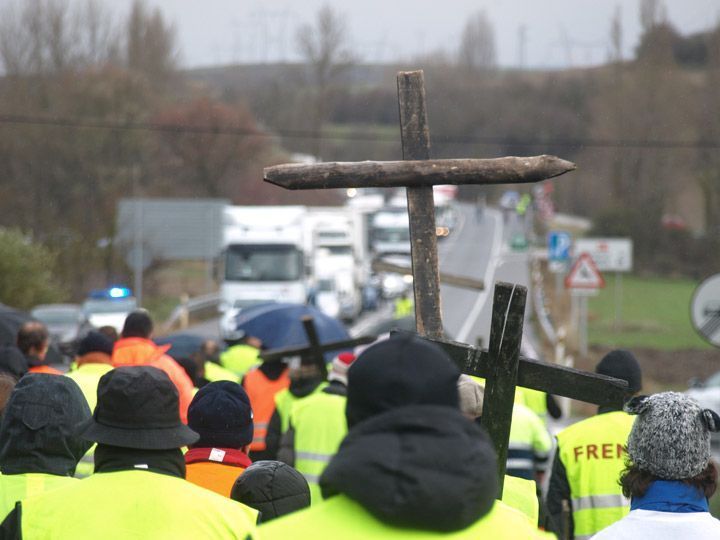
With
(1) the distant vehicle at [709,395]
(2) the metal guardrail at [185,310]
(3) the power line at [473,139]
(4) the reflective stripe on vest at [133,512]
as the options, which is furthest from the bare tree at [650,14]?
(4) the reflective stripe on vest at [133,512]

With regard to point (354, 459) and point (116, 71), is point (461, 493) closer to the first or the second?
point (354, 459)

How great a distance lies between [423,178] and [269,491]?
4.95ft

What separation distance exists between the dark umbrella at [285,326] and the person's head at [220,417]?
7.50 metres

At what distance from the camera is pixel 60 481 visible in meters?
4.07

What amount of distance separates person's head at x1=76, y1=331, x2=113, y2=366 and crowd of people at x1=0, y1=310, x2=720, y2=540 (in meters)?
0.57

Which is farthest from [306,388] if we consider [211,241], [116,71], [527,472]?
[116,71]

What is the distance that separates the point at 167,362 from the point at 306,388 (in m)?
1.21

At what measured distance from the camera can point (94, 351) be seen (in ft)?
25.1

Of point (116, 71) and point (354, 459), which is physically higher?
point (116, 71)

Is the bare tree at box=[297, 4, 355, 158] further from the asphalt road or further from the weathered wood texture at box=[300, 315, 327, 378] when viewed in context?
the weathered wood texture at box=[300, 315, 327, 378]

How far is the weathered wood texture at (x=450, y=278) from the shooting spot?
27.3 feet

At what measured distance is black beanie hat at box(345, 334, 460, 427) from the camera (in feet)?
7.95

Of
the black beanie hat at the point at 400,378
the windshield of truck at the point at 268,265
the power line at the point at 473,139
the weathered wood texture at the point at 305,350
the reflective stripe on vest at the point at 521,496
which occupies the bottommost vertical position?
the windshield of truck at the point at 268,265

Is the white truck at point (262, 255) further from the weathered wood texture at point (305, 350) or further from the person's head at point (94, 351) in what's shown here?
the person's head at point (94, 351)
